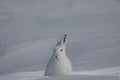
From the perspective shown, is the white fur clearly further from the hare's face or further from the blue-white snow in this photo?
the blue-white snow

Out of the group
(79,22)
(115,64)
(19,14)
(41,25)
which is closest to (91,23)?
(79,22)

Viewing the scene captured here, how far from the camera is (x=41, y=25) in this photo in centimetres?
1631

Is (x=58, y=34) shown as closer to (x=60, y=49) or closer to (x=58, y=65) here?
(x=60, y=49)

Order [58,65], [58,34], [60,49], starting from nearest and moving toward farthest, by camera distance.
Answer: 1. [58,65]
2. [60,49]
3. [58,34]

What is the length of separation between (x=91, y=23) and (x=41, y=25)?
5.65 feet

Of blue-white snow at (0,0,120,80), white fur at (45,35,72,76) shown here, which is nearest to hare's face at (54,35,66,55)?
white fur at (45,35,72,76)

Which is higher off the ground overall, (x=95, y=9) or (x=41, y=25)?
(x=95, y=9)

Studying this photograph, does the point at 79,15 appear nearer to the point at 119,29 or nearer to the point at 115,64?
the point at 119,29

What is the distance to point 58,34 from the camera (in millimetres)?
14508

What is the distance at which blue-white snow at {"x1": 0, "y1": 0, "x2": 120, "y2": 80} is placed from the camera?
1068cm

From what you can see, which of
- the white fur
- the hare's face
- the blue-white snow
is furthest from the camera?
A: the blue-white snow

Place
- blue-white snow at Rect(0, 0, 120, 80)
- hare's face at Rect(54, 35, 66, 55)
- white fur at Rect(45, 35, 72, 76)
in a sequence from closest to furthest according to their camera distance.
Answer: white fur at Rect(45, 35, 72, 76) < hare's face at Rect(54, 35, 66, 55) < blue-white snow at Rect(0, 0, 120, 80)

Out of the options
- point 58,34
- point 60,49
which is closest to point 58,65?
point 60,49

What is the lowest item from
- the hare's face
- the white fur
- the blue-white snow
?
the white fur
